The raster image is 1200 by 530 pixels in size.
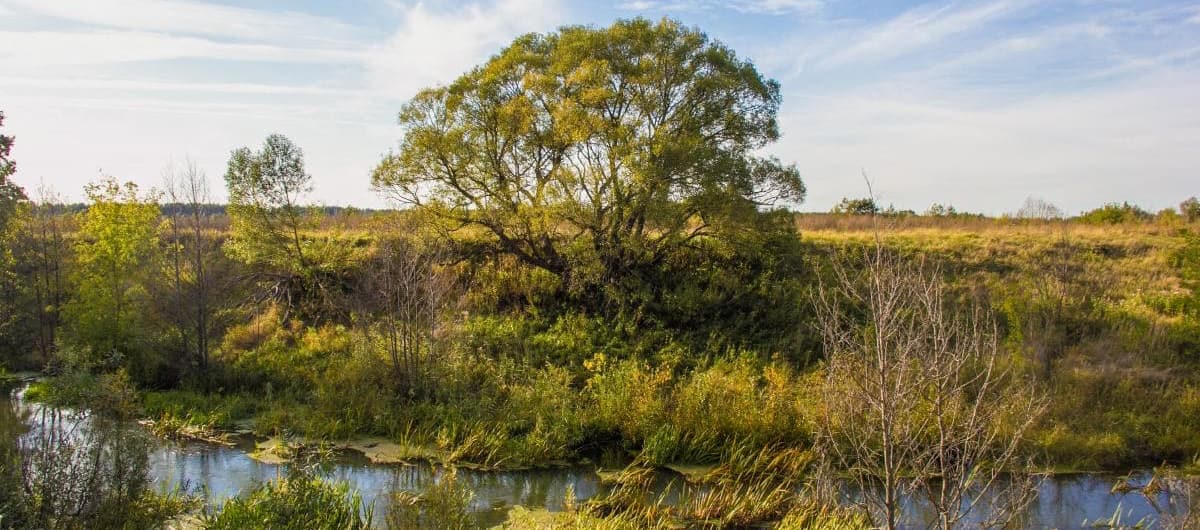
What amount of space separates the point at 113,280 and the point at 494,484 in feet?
45.5

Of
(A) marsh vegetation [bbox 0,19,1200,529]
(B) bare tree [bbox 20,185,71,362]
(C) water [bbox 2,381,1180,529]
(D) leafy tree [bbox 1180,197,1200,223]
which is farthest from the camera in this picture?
(D) leafy tree [bbox 1180,197,1200,223]

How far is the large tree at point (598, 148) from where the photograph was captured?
70.9 ft

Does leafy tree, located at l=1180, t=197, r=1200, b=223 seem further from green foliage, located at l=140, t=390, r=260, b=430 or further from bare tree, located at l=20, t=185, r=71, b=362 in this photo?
bare tree, located at l=20, t=185, r=71, b=362

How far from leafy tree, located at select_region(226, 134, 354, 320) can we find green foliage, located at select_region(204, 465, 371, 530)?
16.0m

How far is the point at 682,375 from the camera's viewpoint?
1919 cm

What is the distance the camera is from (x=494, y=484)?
14.1 meters

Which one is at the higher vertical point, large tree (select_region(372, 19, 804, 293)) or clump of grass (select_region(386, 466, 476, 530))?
large tree (select_region(372, 19, 804, 293))

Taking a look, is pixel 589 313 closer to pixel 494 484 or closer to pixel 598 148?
pixel 598 148

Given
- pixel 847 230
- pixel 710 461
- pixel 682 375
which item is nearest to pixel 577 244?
pixel 682 375

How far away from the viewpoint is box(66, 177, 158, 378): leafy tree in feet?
67.5

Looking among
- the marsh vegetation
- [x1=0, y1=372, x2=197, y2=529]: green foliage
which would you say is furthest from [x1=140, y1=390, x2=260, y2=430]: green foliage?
[x1=0, y1=372, x2=197, y2=529]: green foliage

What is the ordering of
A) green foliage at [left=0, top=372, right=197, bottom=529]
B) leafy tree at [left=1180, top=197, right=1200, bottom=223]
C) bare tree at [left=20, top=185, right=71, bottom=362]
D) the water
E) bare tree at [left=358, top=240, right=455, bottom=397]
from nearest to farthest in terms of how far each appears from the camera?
green foliage at [left=0, top=372, right=197, bottom=529]
the water
bare tree at [left=358, top=240, right=455, bottom=397]
bare tree at [left=20, top=185, right=71, bottom=362]
leafy tree at [left=1180, top=197, right=1200, bottom=223]

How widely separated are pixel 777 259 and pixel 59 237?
22520mm

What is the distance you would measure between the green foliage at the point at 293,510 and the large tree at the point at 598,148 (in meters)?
12.9
